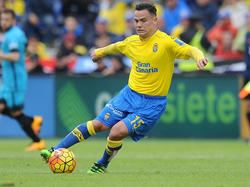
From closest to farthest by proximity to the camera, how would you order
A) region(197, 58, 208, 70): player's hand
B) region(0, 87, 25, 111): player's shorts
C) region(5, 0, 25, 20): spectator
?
region(197, 58, 208, 70): player's hand < region(0, 87, 25, 111): player's shorts < region(5, 0, 25, 20): spectator

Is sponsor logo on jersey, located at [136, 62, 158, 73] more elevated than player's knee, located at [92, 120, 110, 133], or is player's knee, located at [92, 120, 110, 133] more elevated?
sponsor logo on jersey, located at [136, 62, 158, 73]

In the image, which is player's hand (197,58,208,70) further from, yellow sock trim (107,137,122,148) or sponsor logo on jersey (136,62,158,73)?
yellow sock trim (107,137,122,148)

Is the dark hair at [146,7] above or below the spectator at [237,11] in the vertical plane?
above

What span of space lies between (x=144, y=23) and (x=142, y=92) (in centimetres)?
85

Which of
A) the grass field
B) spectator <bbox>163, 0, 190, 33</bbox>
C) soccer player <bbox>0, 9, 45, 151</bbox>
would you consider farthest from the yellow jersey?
spectator <bbox>163, 0, 190, 33</bbox>

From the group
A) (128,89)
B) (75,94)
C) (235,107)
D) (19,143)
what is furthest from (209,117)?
(128,89)

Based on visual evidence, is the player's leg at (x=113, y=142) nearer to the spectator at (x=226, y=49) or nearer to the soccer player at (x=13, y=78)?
the soccer player at (x=13, y=78)

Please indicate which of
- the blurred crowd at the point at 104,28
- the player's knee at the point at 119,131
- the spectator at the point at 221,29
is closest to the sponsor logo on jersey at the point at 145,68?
the player's knee at the point at 119,131

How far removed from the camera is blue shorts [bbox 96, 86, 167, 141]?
7.78 m

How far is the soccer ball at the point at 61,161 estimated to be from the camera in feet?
25.2

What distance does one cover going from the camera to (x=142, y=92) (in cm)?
793

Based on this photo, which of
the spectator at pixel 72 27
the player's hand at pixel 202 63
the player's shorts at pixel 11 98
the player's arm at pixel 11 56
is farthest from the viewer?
the spectator at pixel 72 27

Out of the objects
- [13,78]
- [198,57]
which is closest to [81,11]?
[13,78]

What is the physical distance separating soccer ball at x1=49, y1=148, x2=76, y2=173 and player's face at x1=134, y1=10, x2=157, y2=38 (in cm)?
172
